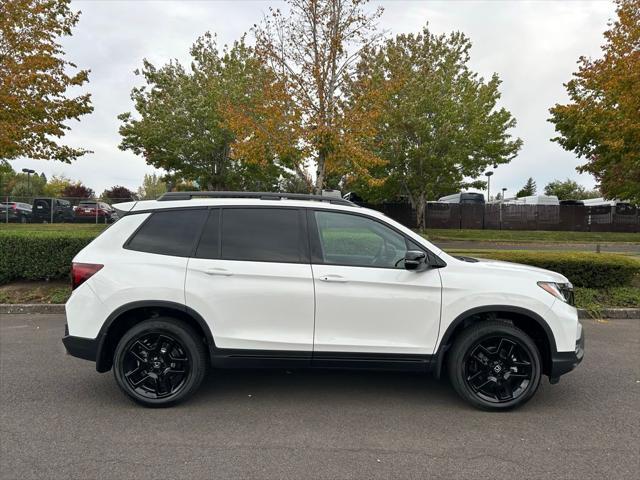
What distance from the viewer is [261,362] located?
364 cm

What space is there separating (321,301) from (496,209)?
28.3 m

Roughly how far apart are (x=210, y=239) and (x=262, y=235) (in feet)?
1.49

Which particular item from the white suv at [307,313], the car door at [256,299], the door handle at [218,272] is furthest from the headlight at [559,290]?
the door handle at [218,272]

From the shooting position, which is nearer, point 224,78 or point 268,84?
point 268,84

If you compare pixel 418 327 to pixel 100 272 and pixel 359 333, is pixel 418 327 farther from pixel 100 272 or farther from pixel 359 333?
pixel 100 272

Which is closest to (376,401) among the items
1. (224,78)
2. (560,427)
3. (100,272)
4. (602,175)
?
(560,427)

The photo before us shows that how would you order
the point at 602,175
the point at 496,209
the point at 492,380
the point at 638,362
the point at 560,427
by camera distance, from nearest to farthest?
the point at 560,427 → the point at 492,380 → the point at 638,362 → the point at 602,175 → the point at 496,209

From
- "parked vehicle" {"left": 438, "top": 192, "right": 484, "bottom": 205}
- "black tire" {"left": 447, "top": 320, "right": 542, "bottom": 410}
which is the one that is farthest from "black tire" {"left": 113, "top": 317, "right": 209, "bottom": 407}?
"parked vehicle" {"left": 438, "top": 192, "right": 484, "bottom": 205}

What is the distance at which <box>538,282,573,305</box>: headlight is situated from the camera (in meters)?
3.67

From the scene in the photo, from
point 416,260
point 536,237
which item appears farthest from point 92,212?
point 416,260

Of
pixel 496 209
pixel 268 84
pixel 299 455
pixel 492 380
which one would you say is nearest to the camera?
pixel 299 455

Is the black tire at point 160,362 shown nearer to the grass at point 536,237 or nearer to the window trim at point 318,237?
the window trim at point 318,237

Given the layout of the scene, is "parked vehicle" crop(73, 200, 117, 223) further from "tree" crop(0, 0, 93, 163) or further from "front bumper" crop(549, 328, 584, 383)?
"front bumper" crop(549, 328, 584, 383)

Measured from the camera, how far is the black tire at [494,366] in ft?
11.8
